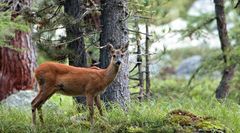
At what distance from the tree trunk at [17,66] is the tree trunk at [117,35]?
3977mm

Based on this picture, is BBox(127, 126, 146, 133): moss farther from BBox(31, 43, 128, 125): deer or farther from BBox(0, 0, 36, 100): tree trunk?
BBox(0, 0, 36, 100): tree trunk

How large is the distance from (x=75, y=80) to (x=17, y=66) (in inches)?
206

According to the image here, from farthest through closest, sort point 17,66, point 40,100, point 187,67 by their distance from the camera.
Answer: point 187,67 < point 17,66 < point 40,100

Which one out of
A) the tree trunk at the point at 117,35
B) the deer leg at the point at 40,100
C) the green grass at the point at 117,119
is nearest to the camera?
the green grass at the point at 117,119

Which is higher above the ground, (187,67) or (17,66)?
(17,66)

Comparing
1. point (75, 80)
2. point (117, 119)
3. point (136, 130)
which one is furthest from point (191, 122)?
point (75, 80)

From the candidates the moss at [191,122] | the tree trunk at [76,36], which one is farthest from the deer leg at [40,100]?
the moss at [191,122]

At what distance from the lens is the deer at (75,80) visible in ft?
29.7

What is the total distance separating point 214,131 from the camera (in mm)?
8477

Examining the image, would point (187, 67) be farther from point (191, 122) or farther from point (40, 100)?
point (191, 122)

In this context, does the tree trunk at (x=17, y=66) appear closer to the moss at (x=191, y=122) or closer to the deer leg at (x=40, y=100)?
the deer leg at (x=40, y=100)

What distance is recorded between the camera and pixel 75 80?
29.8 ft

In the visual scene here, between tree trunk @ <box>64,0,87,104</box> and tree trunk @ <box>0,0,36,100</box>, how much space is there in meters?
3.26

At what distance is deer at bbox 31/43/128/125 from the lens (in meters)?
9.04
